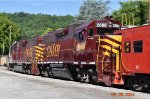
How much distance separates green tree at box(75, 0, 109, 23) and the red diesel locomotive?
61.8 metres

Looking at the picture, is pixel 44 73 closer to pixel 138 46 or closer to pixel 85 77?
pixel 85 77

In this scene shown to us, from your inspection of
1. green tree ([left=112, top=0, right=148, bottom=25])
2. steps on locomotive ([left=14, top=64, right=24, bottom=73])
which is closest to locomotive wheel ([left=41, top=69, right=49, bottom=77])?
steps on locomotive ([left=14, top=64, right=24, bottom=73])

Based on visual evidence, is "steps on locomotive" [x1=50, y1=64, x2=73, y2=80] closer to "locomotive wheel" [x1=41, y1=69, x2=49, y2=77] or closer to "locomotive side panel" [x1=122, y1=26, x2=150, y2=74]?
"locomotive wheel" [x1=41, y1=69, x2=49, y2=77]

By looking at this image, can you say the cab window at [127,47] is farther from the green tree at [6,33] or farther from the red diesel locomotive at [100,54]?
the green tree at [6,33]

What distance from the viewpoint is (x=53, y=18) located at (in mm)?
188500

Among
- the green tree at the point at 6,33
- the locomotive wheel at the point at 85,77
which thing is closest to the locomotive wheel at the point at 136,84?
the locomotive wheel at the point at 85,77

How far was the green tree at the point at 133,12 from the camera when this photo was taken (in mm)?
76119

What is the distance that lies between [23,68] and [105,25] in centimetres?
2128

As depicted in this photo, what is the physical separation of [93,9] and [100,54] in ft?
253

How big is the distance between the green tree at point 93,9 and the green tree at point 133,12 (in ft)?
49.5

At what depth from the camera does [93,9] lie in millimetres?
98750

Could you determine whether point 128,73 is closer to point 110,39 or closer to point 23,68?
point 110,39

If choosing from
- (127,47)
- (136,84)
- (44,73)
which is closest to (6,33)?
(44,73)

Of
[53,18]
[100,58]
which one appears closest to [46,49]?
[100,58]
